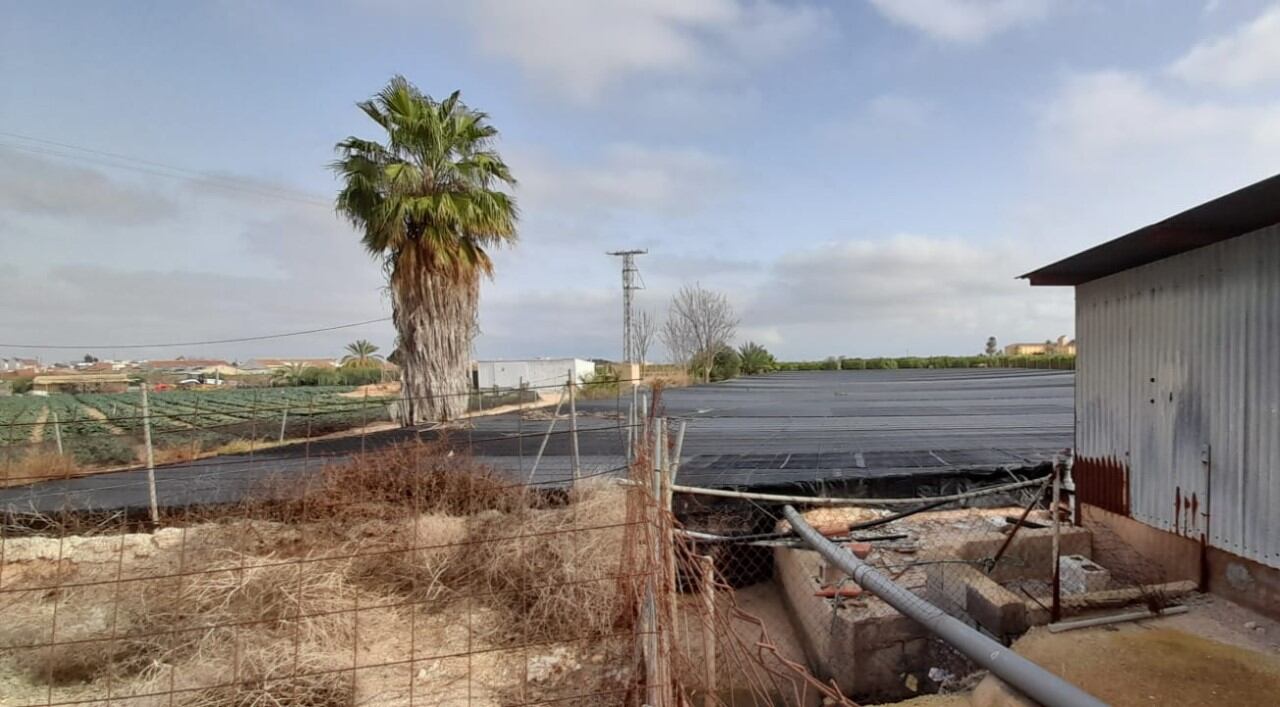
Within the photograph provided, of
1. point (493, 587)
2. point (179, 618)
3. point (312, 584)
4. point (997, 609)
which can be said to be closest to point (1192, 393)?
point (997, 609)

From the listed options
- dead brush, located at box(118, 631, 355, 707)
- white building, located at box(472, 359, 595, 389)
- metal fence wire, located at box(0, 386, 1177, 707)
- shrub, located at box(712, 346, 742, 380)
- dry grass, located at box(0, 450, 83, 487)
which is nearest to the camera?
dead brush, located at box(118, 631, 355, 707)

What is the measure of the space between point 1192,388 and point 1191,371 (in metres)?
0.14

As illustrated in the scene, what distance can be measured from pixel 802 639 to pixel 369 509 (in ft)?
15.0

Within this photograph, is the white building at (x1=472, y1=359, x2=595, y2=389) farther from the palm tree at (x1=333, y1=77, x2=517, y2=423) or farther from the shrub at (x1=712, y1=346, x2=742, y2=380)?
the palm tree at (x1=333, y1=77, x2=517, y2=423)

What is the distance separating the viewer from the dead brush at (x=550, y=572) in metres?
4.53

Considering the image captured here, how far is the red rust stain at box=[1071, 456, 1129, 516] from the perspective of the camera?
17.5 ft

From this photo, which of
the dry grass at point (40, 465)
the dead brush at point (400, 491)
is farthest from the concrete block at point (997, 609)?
the dry grass at point (40, 465)

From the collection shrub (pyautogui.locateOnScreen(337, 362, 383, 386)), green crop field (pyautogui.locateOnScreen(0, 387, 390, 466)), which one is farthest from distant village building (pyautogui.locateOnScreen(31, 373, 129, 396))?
shrub (pyautogui.locateOnScreen(337, 362, 383, 386))

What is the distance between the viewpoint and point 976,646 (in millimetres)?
3363

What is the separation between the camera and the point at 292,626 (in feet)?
13.1

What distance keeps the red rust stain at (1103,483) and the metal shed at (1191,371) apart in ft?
0.05

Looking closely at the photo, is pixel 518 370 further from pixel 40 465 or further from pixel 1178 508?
pixel 1178 508

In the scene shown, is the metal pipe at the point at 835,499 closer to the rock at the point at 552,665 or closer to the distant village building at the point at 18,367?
the rock at the point at 552,665

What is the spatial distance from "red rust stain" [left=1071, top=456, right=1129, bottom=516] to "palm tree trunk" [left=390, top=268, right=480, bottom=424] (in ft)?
32.2
